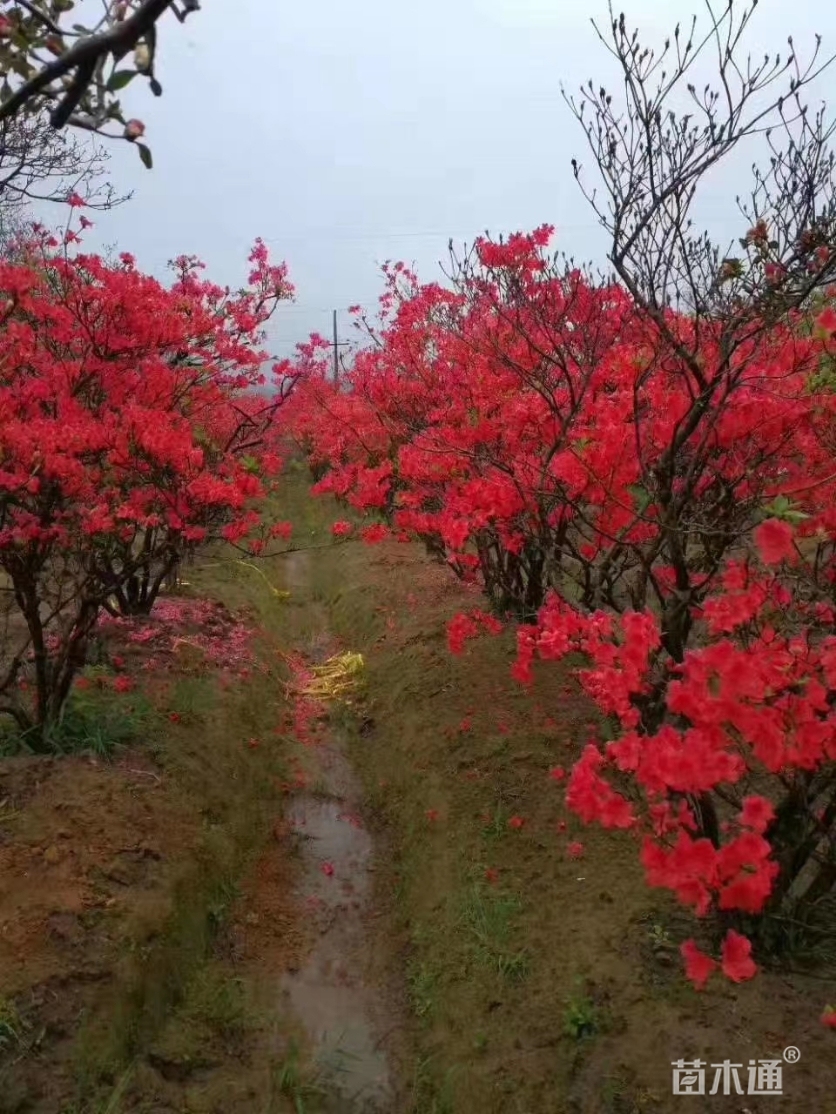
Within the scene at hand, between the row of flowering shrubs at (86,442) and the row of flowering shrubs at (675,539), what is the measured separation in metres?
2.11

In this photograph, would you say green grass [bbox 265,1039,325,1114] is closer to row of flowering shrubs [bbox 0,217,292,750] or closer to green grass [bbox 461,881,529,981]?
green grass [bbox 461,881,529,981]

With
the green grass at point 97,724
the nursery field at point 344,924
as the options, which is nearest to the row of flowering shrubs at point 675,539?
the nursery field at point 344,924

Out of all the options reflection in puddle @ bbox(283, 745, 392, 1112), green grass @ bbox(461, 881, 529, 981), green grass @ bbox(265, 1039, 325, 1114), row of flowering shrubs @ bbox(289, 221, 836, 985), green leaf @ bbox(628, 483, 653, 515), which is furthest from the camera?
green grass @ bbox(461, 881, 529, 981)

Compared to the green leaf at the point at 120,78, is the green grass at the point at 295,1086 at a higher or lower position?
lower

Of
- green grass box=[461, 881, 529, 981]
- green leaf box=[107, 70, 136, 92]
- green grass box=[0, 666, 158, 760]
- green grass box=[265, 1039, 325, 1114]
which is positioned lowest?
green grass box=[265, 1039, 325, 1114]

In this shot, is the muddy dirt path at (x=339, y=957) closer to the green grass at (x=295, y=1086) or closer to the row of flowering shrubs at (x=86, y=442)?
the green grass at (x=295, y=1086)

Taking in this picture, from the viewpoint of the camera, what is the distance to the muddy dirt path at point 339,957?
4523 mm

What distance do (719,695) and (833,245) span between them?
2675 mm

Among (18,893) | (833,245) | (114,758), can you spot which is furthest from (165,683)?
(833,245)

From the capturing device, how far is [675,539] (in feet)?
13.5

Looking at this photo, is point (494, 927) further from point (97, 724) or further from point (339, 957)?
point (97, 724)

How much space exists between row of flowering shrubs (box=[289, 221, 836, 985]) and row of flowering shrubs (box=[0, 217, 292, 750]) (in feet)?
6.91

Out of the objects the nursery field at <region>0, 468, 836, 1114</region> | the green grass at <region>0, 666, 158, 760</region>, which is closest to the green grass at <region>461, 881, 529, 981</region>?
the nursery field at <region>0, 468, 836, 1114</region>

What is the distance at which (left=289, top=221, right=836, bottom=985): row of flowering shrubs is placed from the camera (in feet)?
9.09
